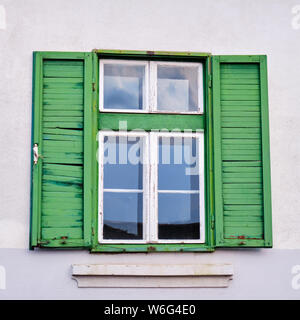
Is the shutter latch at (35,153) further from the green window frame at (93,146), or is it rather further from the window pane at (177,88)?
the window pane at (177,88)

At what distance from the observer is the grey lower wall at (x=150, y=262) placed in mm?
6281

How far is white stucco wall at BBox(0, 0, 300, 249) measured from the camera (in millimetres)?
6465

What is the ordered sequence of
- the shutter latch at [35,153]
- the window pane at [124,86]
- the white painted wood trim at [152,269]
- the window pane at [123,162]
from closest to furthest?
the white painted wood trim at [152,269]
the shutter latch at [35,153]
the window pane at [123,162]
the window pane at [124,86]

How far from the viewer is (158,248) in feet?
20.9

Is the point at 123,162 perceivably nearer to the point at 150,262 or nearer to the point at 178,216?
the point at 178,216

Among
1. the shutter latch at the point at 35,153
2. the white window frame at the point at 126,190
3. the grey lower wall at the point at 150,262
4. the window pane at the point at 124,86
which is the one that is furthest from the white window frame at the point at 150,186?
the shutter latch at the point at 35,153

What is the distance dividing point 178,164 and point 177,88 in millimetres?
649

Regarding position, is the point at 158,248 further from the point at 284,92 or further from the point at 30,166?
the point at 284,92

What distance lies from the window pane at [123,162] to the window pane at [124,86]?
292 mm

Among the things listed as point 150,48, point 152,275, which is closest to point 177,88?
point 150,48

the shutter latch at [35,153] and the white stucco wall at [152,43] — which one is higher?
the white stucco wall at [152,43]

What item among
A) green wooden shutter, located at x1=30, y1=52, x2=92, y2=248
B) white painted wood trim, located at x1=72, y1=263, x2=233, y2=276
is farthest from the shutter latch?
white painted wood trim, located at x1=72, y1=263, x2=233, y2=276

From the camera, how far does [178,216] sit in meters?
6.57
